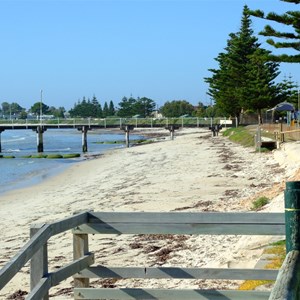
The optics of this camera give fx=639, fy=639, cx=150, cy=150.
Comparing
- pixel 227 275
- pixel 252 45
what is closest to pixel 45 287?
pixel 227 275

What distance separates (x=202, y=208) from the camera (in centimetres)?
1469

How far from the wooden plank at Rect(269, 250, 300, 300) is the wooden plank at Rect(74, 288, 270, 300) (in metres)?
2.12

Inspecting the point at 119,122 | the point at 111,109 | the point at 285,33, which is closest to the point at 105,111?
the point at 111,109

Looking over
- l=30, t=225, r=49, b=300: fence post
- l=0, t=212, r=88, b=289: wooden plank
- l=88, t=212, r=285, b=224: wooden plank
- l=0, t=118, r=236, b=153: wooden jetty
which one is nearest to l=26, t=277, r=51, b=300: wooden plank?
l=30, t=225, r=49, b=300: fence post

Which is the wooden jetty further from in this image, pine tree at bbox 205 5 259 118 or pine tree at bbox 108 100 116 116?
pine tree at bbox 108 100 116 116

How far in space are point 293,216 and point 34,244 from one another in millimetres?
1877

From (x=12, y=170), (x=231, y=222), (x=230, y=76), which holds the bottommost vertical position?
(x=12, y=170)

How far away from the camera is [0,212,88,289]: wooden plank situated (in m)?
3.38

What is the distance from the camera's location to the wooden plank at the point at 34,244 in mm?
3385

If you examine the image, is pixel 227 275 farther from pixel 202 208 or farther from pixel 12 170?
pixel 12 170

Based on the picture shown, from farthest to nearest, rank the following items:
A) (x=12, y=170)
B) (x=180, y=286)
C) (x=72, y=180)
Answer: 1. (x=12, y=170)
2. (x=72, y=180)
3. (x=180, y=286)

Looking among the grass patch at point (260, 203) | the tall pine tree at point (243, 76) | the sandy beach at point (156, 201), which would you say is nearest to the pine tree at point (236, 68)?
the tall pine tree at point (243, 76)

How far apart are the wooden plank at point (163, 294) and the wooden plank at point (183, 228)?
0.41 meters

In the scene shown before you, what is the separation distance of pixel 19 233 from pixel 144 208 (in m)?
3.53
